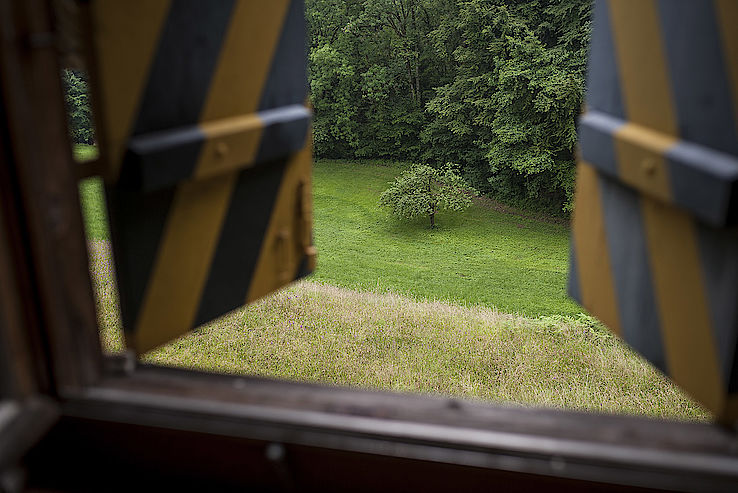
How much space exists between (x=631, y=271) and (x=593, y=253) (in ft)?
0.63

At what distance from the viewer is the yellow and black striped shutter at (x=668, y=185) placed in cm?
96

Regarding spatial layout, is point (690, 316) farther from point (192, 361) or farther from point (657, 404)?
point (657, 404)

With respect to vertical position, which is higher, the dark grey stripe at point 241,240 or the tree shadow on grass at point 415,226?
the dark grey stripe at point 241,240

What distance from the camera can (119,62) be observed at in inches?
41.1

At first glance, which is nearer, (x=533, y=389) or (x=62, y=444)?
(x=62, y=444)

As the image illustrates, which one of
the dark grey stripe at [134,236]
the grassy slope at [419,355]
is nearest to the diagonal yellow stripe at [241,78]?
the dark grey stripe at [134,236]

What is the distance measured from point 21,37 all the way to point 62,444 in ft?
2.06

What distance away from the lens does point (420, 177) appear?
19.0m

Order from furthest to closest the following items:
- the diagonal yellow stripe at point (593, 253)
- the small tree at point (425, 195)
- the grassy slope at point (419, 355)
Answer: the small tree at point (425, 195) < the grassy slope at point (419, 355) < the diagonal yellow stripe at point (593, 253)

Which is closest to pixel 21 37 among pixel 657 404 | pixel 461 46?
pixel 657 404

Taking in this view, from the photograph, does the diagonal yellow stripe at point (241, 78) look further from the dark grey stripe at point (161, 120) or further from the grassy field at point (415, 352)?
the grassy field at point (415, 352)

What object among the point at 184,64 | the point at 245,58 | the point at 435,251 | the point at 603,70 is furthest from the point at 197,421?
the point at 435,251

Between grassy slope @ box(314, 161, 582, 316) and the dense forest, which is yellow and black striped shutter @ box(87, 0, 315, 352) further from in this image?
the dense forest

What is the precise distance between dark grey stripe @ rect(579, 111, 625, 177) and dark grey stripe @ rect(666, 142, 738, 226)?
0.75 ft
